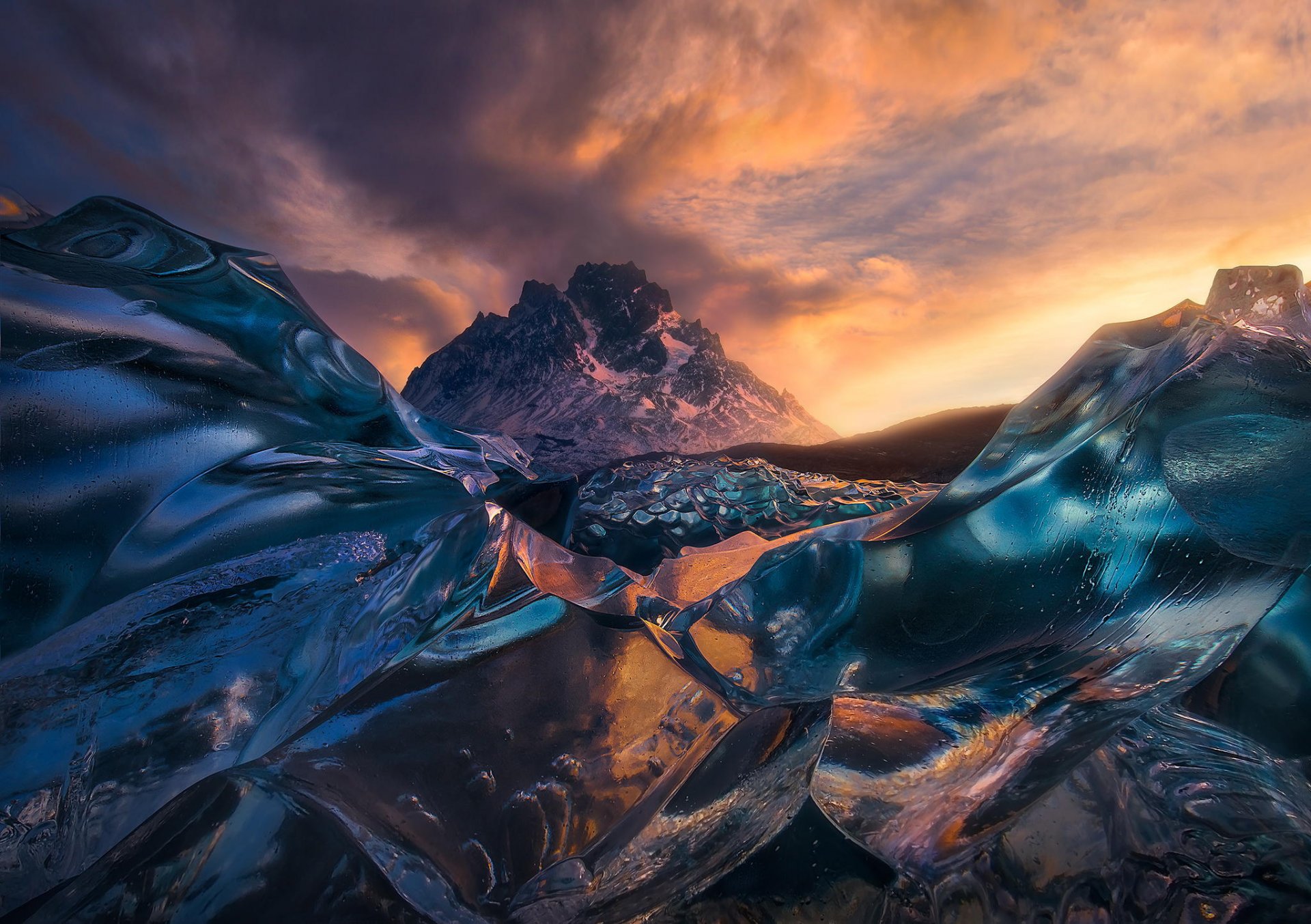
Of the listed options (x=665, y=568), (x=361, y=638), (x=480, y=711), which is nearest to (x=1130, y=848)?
(x=480, y=711)

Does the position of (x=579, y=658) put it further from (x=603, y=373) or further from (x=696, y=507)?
(x=603, y=373)

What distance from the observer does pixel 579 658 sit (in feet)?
2.26

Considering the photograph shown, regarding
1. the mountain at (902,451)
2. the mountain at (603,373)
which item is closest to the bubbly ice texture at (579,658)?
the mountain at (902,451)

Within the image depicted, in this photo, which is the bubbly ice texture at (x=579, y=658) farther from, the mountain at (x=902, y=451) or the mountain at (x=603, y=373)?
the mountain at (x=603, y=373)

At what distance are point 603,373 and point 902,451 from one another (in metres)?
28.0

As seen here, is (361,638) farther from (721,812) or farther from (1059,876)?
(1059,876)

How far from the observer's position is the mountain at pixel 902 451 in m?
3.19

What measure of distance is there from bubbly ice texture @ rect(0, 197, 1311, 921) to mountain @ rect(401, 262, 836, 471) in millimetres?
15272

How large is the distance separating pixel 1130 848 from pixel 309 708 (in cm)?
90

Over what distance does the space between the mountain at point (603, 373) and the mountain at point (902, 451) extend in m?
11.4

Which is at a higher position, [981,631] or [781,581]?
[781,581]

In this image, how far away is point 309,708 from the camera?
723mm

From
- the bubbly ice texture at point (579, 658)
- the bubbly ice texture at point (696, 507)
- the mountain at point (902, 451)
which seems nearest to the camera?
the bubbly ice texture at point (579, 658)

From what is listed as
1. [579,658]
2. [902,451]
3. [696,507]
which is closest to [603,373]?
[902,451]
